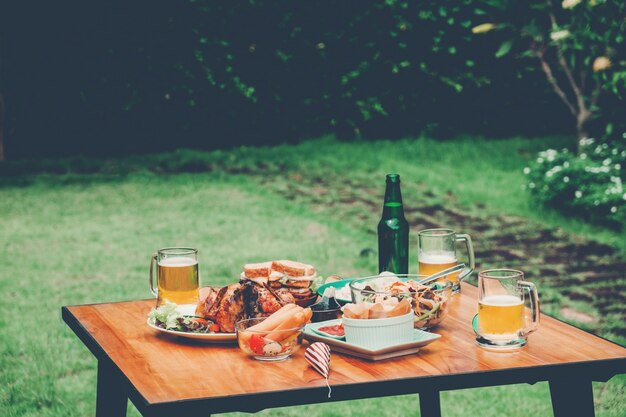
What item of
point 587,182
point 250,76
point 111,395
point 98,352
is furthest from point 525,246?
point 250,76

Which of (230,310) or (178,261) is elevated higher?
(178,261)

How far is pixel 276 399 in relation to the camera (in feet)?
6.17

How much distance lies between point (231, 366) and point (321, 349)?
0.20 meters

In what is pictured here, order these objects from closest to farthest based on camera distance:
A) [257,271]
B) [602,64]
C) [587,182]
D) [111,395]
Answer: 1. [257,271]
2. [111,395]
3. [587,182]
4. [602,64]

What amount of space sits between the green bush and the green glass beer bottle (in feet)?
13.8

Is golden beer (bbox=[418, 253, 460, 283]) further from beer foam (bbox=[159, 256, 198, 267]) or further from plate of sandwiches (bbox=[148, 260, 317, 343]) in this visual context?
beer foam (bbox=[159, 256, 198, 267])

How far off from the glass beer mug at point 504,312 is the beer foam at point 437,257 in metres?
0.47

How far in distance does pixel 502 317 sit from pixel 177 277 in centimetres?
81

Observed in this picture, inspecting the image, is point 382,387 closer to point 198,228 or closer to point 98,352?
point 98,352

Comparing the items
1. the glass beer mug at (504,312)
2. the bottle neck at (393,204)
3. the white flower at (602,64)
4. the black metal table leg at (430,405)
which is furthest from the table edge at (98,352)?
the white flower at (602,64)

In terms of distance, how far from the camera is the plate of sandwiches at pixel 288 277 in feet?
7.79

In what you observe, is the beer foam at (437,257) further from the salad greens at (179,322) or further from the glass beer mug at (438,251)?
the salad greens at (179,322)

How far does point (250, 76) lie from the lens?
1023 cm

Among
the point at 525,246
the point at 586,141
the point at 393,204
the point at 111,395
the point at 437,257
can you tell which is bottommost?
the point at 111,395
